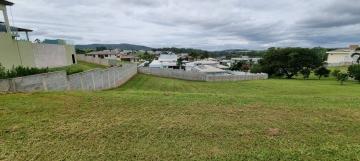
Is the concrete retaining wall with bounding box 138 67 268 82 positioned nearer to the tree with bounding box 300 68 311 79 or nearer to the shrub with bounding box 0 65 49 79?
the tree with bounding box 300 68 311 79

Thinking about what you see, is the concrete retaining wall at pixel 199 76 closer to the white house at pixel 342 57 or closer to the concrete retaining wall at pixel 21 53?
the concrete retaining wall at pixel 21 53

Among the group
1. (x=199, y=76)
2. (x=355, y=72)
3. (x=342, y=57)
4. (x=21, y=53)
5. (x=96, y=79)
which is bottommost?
(x=342, y=57)

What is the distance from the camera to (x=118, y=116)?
689cm

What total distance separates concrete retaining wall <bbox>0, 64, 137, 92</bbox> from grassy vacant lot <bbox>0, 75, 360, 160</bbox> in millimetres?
1596

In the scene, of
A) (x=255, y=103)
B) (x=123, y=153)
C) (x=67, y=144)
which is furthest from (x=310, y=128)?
(x=67, y=144)

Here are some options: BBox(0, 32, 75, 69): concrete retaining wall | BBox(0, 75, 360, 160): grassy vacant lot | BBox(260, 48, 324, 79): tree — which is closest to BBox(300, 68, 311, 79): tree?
BBox(260, 48, 324, 79): tree

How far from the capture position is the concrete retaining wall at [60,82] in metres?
9.71

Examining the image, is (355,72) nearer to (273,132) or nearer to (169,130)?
(273,132)

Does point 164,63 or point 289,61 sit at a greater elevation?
point 289,61

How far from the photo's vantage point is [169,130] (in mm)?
5988

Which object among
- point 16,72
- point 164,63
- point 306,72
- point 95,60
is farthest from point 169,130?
point 164,63

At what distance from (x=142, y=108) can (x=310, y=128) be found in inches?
171

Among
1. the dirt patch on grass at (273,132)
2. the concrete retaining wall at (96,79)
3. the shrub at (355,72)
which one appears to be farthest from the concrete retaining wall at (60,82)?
the shrub at (355,72)

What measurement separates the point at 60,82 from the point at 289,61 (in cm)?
4065
